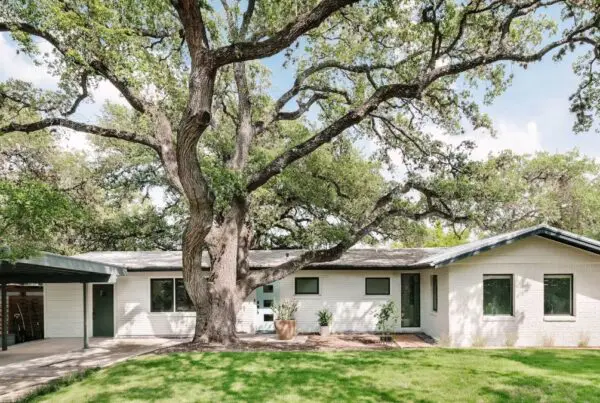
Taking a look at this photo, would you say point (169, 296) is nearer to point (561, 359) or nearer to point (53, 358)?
point (53, 358)

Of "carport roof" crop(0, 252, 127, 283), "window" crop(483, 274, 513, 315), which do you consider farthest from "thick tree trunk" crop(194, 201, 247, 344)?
"window" crop(483, 274, 513, 315)

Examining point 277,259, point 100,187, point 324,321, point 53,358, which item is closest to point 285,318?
point 324,321

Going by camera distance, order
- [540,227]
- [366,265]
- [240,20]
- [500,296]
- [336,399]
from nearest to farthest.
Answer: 1. [336,399]
2. [540,227]
3. [500,296]
4. [240,20]
5. [366,265]

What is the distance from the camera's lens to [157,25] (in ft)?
39.5

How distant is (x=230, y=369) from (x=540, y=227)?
905cm

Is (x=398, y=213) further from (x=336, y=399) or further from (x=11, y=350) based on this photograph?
(x=11, y=350)

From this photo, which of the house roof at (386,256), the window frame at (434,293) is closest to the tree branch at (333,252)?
the house roof at (386,256)

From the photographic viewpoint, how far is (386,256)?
663 inches

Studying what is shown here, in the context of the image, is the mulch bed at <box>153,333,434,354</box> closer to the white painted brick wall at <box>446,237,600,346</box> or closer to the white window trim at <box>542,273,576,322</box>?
the white painted brick wall at <box>446,237,600,346</box>

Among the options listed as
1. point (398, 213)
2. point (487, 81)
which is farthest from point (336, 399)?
point (487, 81)

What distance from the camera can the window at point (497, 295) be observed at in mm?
12516

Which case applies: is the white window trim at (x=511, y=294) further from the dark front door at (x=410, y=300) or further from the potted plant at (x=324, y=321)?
the potted plant at (x=324, y=321)

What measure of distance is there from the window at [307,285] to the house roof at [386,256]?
2.71 feet

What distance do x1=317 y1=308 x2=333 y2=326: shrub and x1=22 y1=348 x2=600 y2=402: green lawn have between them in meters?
4.80
